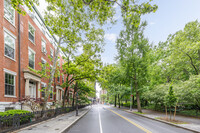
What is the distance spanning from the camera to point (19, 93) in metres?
12.8

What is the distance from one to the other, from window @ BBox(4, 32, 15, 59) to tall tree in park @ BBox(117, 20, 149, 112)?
15.7 meters

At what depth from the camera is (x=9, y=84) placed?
1157 cm

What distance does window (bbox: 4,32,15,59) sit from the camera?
452 inches

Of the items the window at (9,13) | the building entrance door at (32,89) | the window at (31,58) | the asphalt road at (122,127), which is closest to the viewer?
the asphalt road at (122,127)

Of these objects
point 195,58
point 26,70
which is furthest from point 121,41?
point 26,70

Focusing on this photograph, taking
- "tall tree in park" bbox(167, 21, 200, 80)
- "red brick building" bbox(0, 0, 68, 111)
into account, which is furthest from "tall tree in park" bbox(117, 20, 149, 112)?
"red brick building" bbox(0, 0, 68, 111)

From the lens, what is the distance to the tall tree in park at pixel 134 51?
21547mm

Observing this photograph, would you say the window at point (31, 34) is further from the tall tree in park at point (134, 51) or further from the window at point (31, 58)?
the tall tree in park at point (134, 51)

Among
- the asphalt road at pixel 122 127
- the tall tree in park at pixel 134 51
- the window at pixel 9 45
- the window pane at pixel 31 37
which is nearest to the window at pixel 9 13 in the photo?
the window at pixel 9 45

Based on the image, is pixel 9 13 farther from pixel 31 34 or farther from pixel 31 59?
pixel 31 59

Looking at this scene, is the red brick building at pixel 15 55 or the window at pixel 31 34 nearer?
the red brick building at pixel 15 55

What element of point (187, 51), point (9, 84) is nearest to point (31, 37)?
point (9, 84)

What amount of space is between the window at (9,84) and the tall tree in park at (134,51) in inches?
630

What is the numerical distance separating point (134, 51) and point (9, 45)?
58.3 ft
